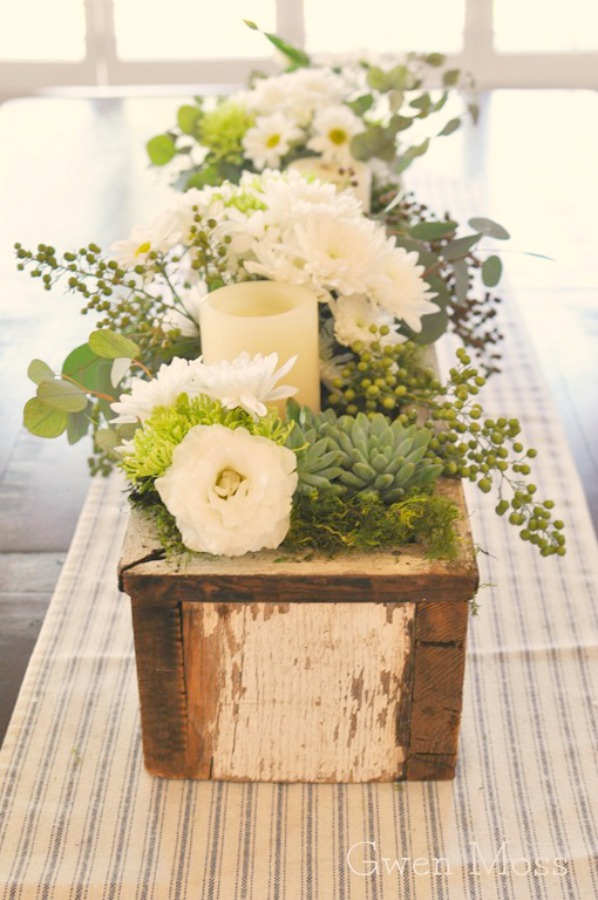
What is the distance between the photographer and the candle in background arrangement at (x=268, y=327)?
1.10 meters

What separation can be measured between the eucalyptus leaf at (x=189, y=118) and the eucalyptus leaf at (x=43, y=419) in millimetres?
950

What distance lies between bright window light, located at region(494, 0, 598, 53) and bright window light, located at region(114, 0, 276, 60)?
82 cm

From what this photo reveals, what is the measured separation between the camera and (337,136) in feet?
6.05

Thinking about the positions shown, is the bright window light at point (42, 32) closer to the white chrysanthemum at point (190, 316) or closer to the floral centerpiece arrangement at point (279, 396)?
the floral centerpiece arrangement at point (279, 396)

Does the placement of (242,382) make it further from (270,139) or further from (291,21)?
(291,21)

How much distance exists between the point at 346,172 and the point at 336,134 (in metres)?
0.09

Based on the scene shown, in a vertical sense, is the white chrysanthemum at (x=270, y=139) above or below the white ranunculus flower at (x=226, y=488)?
above

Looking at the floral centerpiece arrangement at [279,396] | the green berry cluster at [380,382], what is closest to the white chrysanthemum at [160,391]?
the floral centerpiece arrangement at [279,396]

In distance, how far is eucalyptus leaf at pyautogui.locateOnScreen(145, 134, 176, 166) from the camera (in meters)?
1.98

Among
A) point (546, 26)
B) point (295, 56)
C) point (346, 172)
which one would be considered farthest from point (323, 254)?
point (546, 26)

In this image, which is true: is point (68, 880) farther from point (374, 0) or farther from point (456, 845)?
point (374, 0)

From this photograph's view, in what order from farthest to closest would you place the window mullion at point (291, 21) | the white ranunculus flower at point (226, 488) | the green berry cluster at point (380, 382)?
1. the window mullion at point (291, 21)
2. the green berry cluster at point (380, 382)
3. the white ranunculus flower at point (226, 488)

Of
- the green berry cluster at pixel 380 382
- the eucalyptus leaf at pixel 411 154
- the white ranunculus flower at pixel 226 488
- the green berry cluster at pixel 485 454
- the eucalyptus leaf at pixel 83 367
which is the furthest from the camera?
the eucalyptus leaf at pixel 411 154

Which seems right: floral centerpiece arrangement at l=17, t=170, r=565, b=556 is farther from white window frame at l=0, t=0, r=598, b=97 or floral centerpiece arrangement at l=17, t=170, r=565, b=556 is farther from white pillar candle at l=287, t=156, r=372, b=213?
white window frame at l=0, t=0, r=598, b=97
